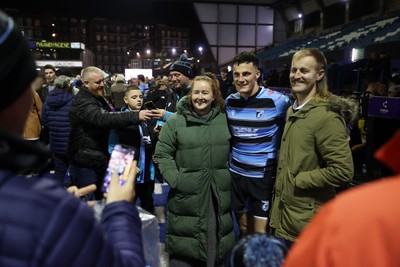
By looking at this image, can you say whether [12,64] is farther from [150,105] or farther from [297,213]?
[150,105]

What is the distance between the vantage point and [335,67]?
12000 millimetres

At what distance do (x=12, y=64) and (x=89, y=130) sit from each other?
9.47 ft

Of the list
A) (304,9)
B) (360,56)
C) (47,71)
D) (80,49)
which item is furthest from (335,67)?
(80,49)

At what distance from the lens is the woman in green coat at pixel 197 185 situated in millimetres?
2902

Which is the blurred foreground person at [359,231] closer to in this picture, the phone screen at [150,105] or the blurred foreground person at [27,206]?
the blurred foreground person at [27,206]

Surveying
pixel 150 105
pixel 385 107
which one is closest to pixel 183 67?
pixel 150 105

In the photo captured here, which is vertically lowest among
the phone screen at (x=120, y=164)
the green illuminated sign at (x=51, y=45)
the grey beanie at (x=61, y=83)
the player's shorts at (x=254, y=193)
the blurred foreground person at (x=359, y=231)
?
the player's shorts at (x=254, y=193)

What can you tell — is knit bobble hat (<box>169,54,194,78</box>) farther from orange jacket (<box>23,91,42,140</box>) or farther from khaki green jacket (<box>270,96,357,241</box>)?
khaki green jacket (<box>270,96,357,241</box>)

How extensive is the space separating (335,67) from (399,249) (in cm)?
1240

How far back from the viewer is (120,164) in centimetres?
147

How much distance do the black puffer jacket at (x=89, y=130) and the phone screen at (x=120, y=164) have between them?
194cm

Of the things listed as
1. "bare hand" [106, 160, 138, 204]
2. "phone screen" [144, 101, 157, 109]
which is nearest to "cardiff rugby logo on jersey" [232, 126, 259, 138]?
"phone screen" [144, 101, 157, 109]

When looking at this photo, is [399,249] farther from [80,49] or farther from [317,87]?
[80,49]

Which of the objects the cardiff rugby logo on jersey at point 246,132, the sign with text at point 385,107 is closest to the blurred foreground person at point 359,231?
the cardiff rugby logo on jersey at point 246,132
